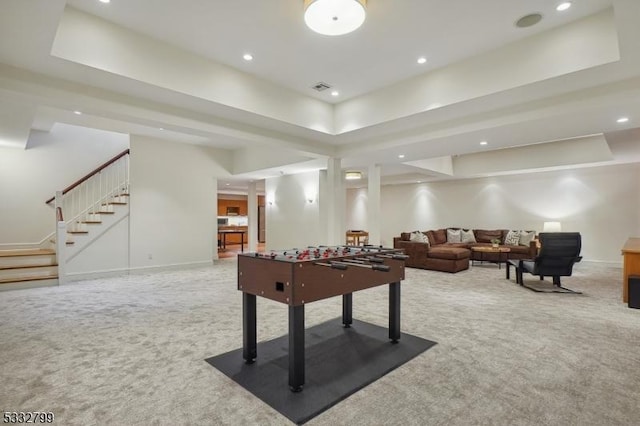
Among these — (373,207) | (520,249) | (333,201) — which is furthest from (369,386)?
(520,249)

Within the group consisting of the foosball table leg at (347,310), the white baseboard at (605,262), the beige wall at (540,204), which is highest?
the beige wall at (540,204)

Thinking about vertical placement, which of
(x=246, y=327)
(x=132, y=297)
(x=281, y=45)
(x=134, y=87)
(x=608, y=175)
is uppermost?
(x=281, y=45)

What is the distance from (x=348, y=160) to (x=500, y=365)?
5156 millimetres

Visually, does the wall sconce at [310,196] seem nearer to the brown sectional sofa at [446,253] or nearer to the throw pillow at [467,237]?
the brown sectional sofa at [446,253]

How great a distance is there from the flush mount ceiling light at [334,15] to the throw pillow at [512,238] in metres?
8.08

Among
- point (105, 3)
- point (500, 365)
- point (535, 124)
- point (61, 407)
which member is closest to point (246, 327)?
point (61, 407)

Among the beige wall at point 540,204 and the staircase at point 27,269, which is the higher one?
the beige wall at point 540,204

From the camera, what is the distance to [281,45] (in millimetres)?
3902

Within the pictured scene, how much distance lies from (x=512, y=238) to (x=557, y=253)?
383 centimetres

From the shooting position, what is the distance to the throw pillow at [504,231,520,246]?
28.5 feet

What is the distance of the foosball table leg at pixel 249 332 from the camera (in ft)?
8.85

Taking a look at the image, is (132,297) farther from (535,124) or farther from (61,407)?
(535,124)

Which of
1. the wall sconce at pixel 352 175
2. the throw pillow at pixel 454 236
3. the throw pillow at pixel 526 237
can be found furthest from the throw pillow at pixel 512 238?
the wall sconce at pixel 352 175

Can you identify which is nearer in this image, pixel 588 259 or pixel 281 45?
pixel 281 45
